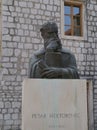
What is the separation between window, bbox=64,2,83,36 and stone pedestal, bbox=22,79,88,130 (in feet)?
27.1

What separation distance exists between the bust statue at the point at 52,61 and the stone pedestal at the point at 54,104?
6.4 inches

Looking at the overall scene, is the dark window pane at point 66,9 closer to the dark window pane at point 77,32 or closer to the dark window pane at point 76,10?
the dark window pane at point 76,10

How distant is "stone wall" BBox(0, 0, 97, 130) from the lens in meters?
10.8

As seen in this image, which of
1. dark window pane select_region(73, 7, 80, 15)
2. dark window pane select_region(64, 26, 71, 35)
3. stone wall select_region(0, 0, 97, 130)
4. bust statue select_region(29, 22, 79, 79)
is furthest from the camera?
dark window pane select_region(73, 7, 80, 15)

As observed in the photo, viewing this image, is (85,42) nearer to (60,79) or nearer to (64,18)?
(64,18)

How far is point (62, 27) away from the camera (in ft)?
39.5

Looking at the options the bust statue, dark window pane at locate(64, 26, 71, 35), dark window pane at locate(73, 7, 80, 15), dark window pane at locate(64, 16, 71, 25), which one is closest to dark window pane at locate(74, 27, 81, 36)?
dark window pane at locate(64, 26, 71, 35)

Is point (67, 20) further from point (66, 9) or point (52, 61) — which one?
point (52, 61)

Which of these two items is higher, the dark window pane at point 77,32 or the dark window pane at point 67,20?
the dark window pane at point 67,20

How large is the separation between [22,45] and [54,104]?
24.0 feet

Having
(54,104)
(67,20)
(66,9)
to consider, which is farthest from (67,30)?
(54,104)

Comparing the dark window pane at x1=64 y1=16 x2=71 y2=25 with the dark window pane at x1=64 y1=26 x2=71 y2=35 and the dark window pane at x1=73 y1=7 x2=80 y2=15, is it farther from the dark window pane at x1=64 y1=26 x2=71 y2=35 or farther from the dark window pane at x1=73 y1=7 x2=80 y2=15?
the dark window pane at x1=73 y1=7 x2=80 y2=15

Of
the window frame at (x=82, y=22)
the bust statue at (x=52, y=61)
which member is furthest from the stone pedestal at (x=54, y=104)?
the window frame at (x=82, y=22)

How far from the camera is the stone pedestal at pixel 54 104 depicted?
159 inches
